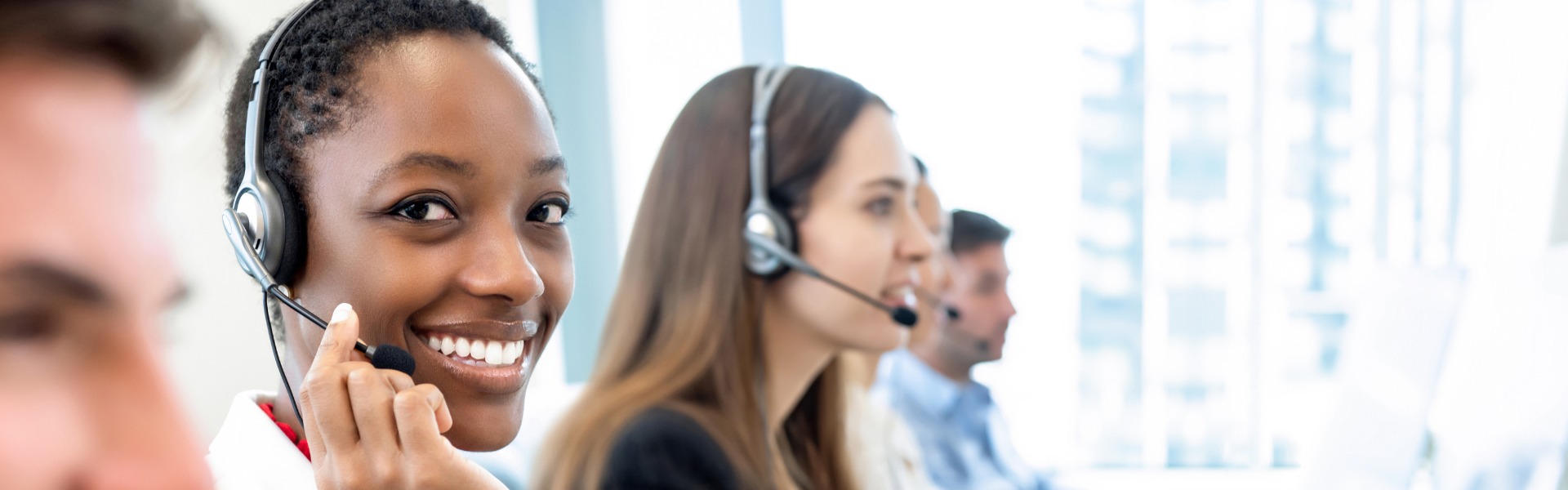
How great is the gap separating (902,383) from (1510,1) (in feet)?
5.50

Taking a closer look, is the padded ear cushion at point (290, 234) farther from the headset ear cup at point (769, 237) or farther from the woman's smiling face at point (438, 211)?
the headset ear cup at point (769, 237)

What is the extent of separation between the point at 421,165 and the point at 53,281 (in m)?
0.27

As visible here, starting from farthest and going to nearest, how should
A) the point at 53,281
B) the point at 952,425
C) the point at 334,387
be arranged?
the point at 952,425
the point at 334,387
the point at 53,281

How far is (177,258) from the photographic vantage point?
29cm

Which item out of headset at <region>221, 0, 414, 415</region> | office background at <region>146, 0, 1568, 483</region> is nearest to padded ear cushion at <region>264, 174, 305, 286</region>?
headset at <region>221, 0, 414, 415</region>

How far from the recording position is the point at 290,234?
513 mm

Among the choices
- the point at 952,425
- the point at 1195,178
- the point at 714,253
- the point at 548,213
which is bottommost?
the point at 952,425

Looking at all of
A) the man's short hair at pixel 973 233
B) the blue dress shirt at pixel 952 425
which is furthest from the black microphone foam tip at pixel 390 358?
the man's short hair at pixel 973 233

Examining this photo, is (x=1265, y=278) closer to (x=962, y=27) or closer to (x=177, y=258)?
(x=962, y=27)

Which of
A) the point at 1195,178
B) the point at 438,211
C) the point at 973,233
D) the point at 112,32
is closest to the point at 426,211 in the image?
the point at 438,211

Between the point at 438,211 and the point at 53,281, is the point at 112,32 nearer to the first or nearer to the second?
the point at 53,281

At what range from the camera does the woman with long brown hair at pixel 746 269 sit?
100 cm

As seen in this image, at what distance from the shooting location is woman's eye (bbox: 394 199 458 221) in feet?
1.74

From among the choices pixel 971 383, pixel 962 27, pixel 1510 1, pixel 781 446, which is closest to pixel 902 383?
pixel 971 383
